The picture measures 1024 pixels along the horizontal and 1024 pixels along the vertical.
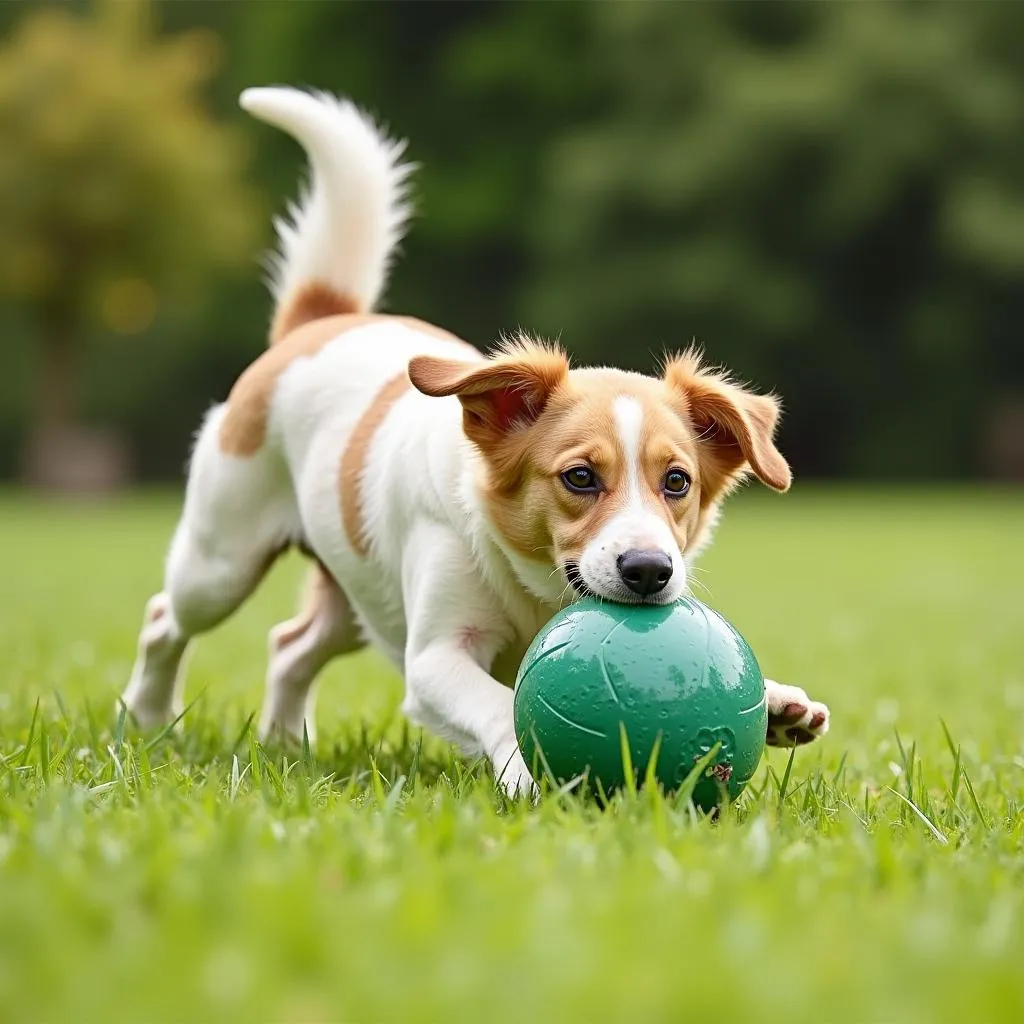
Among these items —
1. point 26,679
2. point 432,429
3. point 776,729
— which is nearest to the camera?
point 776,729

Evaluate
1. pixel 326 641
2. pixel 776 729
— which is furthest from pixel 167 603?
pixel 776 729

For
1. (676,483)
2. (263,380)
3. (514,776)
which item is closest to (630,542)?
(676,483)

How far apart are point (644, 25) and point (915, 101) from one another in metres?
6.25

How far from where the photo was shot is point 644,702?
11.3 ft

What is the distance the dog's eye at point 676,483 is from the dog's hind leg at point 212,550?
1.77 m

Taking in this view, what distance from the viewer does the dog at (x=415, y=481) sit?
402 centimetres

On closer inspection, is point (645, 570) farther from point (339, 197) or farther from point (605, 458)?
point (339, 197)

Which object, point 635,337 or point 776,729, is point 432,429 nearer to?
point 776,729

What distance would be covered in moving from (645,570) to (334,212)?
273cm

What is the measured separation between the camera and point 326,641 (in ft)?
18.4

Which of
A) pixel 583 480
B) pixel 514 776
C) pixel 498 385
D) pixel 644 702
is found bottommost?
pixel 514 776

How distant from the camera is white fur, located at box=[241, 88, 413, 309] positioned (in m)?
5.78

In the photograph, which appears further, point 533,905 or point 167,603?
point 167,603

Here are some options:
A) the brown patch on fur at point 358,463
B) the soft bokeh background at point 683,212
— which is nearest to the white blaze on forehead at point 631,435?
the brown patch on fur at point 358,463
